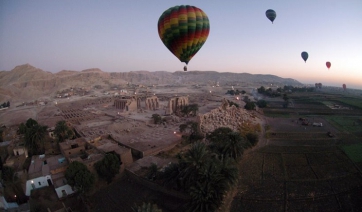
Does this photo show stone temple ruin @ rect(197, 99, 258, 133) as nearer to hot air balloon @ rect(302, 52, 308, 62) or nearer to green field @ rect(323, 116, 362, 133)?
green field @ rect(323, 116, 362, 133)

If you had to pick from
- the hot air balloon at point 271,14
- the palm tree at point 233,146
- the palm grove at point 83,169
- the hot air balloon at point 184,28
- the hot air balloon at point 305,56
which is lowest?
the palm grove at point 83,169

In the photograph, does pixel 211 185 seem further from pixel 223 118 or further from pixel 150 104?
pixel 150 104

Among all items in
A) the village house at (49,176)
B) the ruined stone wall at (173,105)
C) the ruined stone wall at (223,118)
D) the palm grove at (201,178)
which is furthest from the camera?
the ruined stone wall at (173,105)

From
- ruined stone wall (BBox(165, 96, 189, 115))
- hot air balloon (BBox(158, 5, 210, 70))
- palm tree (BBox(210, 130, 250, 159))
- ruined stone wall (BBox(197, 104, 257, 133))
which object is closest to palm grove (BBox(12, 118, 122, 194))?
palm tree (BBox(210, 130, 250, 159))

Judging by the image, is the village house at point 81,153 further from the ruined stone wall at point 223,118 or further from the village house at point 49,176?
the ruined stone wall at point 223,118

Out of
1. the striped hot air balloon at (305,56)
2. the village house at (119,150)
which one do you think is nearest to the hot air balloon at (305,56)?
the striped hot air balloon at (305,56)

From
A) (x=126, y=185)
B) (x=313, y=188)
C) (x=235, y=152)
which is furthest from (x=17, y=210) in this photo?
(x=313, y=188)
